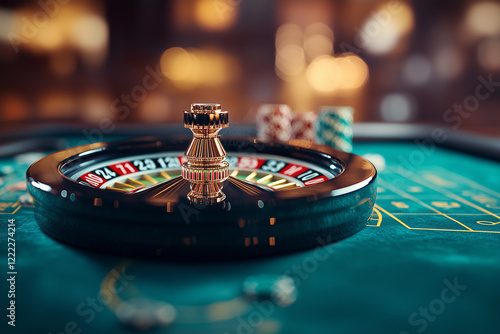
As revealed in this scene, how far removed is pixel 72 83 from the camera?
5.55 m

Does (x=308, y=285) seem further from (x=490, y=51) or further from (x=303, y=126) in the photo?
(x=490, y=51)

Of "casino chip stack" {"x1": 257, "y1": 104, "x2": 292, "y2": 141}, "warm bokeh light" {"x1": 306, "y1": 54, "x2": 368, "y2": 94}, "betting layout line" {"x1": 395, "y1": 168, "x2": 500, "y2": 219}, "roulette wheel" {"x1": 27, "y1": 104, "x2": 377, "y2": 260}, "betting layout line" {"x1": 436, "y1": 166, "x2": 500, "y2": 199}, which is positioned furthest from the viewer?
"warm bokeh light" {"x1": 306, "y1": 54, "x2": 368, "y2": 94}

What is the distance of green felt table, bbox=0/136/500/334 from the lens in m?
0.85

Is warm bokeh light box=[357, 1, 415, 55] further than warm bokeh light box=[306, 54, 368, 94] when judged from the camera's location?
No

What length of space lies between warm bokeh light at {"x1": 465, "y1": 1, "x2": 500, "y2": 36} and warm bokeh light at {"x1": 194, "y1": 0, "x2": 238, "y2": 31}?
323 centimetres

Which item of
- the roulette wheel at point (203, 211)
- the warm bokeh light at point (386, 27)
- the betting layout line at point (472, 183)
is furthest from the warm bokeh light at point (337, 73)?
the roulette wheel at point (203, 211)

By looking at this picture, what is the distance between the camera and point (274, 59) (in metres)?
5.96

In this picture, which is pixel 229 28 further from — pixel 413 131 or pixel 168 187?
pixel 168 187

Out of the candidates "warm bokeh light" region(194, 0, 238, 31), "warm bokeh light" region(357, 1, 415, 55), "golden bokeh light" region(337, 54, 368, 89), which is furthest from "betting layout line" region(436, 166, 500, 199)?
"warm bokeh light" region(194, 0, 238, 31)

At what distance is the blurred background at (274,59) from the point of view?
562 cm

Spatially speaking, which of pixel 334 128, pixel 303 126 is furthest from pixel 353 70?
pixel 334 128

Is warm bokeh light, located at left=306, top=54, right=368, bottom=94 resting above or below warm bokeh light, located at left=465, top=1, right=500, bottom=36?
below

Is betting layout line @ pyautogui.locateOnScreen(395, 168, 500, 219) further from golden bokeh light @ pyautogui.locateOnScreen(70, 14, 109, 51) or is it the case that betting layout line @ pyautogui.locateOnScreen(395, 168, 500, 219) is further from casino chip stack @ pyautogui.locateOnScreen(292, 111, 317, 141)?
golden bokeh light @ pyautogui.locateOnScreen(70, 14, 109, 51)

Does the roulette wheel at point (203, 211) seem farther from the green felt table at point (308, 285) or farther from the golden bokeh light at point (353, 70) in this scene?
the golden bokeh light at point (353, 70)
